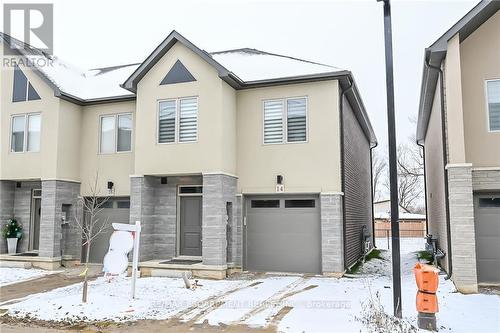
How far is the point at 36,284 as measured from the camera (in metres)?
12.0

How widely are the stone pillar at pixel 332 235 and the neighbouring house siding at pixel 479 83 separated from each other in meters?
3.77

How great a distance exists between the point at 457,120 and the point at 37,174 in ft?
44.2

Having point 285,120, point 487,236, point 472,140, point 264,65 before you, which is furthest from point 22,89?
point 487,236

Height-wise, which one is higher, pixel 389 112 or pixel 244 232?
pixel 389 112

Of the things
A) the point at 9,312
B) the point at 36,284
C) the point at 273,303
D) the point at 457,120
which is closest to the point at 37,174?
the point at 36,284

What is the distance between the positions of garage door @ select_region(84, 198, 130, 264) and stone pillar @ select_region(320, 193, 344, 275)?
280 inches

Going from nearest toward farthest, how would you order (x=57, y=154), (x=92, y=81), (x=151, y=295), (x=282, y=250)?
(x=151, y=295)
(x=282, y=250)
(x=57, y=154)
(x=92, y=81)

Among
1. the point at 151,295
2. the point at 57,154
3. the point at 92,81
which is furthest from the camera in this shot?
the point at 92,81

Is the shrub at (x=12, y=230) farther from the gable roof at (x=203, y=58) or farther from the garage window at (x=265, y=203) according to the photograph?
the garage window at (x=265, y=203)

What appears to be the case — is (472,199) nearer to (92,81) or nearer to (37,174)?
(37,174)

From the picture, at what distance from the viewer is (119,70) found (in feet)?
62.6

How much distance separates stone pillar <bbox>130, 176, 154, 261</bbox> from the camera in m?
13.5

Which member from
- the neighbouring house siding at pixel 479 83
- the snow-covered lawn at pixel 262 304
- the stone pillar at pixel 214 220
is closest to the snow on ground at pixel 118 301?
the snow-covered lawn at pixel 262 304

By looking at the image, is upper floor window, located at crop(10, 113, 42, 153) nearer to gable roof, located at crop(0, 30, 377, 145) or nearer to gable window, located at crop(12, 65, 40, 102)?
gable window, located at crop(12, 65, 40, 102)
